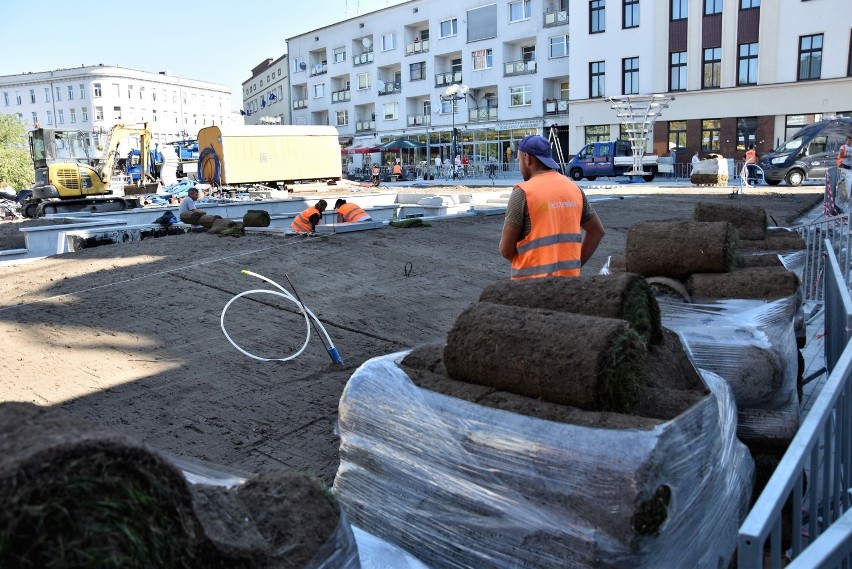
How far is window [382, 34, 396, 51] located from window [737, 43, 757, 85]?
1074 inches

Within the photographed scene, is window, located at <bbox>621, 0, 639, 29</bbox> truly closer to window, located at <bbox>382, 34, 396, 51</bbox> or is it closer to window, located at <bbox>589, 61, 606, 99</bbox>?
window, located at <bbox>589, 61, 606, 99</bbox>

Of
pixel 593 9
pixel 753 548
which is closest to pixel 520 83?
pixel 593 9

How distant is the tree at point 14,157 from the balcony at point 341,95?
26.1m

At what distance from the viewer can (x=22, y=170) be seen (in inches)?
1548

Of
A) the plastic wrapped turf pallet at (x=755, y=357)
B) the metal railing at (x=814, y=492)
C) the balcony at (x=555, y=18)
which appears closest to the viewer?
the metal railing at (x=814, y=492)

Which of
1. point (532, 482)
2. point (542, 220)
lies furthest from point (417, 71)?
point (532, 482)

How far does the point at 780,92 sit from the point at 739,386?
38.5 m

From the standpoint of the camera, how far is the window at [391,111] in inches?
2251

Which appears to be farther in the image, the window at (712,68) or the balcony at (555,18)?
the balcony at (555,18)

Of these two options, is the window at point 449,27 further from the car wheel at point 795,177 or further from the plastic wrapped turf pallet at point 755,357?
the plastic wrapped turf pallet at point 755,357

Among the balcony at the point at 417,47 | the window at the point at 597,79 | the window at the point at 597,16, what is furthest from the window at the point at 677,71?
the balcony at the point at 417,47

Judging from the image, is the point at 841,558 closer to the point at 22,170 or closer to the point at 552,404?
the point at 552,404

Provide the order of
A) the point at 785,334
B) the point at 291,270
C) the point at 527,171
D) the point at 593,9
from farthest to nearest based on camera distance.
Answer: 1. the point at 593,9
2. the point at 291,270
3. the point at 527,171
4. the point at 785,334

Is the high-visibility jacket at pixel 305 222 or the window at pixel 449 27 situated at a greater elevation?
the window at pixel 449 27
